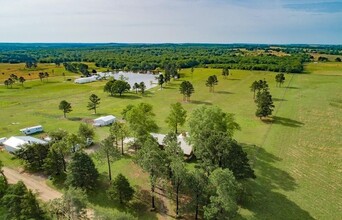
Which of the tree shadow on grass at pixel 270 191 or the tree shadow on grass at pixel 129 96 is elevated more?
the tree shadow on grass at pixel 129 96

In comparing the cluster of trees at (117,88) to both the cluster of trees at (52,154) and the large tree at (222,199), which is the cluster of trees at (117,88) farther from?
the large tree at (222,199)

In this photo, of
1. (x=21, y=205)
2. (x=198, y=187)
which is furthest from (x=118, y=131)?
(x=198, y=187)

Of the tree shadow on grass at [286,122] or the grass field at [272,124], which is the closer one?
the grass field at [272,124]

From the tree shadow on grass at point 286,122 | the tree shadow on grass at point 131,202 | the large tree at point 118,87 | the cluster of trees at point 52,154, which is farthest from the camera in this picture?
the large tree at point 118,87

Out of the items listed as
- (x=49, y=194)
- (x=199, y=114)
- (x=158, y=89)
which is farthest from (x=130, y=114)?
(x=158, y=89)

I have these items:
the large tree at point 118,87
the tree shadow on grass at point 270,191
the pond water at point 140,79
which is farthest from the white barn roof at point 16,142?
the pond water at point 140,79

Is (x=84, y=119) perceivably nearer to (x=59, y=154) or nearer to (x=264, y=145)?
(x=59, y=154)

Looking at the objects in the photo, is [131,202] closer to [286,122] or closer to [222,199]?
[222,199]
